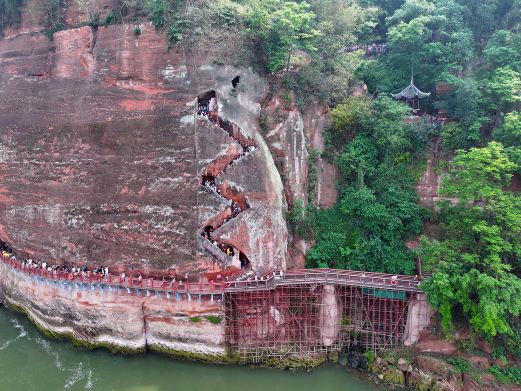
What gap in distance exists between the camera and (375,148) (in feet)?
73.9

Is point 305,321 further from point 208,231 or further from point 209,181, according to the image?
point 209,181

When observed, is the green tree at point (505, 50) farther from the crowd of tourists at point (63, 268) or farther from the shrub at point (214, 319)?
the crowd of tourists at point (63, 268)

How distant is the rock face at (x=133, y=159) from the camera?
66.6 ft

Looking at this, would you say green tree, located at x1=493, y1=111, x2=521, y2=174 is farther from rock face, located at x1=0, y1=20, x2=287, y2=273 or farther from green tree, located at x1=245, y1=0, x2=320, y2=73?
rock face, located at x1=0, y1=20, x2=287, y2=273

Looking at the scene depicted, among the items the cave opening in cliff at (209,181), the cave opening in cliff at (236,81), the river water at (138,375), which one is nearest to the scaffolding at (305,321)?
the river water at (138,375)

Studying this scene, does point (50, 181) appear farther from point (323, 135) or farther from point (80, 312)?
point (323, 135)

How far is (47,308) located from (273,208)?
43.2 feet

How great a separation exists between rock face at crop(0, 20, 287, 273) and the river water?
463cm

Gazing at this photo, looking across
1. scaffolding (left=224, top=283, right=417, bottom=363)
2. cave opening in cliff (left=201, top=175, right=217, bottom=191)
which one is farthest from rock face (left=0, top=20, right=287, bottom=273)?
scaffolding (left=224, top=283, right=417, bottom=363)

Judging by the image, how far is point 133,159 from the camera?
2098 cm

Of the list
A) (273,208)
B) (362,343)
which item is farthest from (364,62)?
(362,343)

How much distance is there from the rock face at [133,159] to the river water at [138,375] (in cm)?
463

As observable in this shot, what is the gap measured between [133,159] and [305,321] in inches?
455

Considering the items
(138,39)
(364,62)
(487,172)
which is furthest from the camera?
(364,62)
